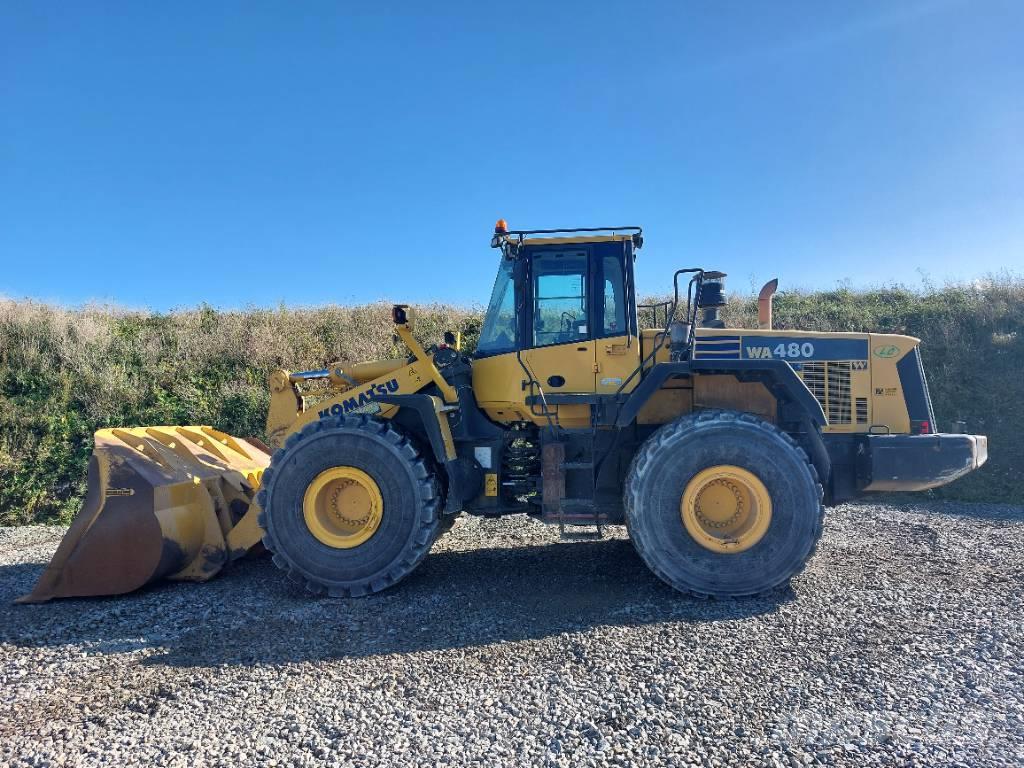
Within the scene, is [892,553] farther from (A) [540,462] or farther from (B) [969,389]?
(B) [969,389]

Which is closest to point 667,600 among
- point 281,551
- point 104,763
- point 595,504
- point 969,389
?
point 595,504

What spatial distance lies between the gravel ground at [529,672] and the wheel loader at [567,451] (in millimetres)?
363

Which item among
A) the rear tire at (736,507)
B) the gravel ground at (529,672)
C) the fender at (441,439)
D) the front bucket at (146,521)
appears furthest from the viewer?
the fender at (441,439)

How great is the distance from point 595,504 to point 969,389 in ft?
31.3

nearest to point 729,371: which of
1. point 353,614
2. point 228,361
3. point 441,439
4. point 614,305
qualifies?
point 614,305

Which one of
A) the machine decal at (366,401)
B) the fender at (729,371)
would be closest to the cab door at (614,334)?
the fender at (729,371)

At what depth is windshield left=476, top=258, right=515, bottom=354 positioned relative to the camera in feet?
18.5

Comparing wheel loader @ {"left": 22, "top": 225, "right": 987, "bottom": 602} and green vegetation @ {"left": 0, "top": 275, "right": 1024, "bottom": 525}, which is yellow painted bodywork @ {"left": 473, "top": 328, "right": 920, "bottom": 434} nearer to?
wheel loader @ {"left": 22, "top": 225, "right": 987, "bottom": 602}

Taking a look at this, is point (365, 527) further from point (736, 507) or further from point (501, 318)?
point (736, 507)

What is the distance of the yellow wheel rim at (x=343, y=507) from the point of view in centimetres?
516

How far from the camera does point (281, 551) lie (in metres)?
5.15

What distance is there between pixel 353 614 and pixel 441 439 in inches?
57.9

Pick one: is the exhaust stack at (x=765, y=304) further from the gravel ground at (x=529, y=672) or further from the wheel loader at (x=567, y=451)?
the gravel ground at (x=529, y=672)

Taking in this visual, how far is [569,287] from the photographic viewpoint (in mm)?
5531
